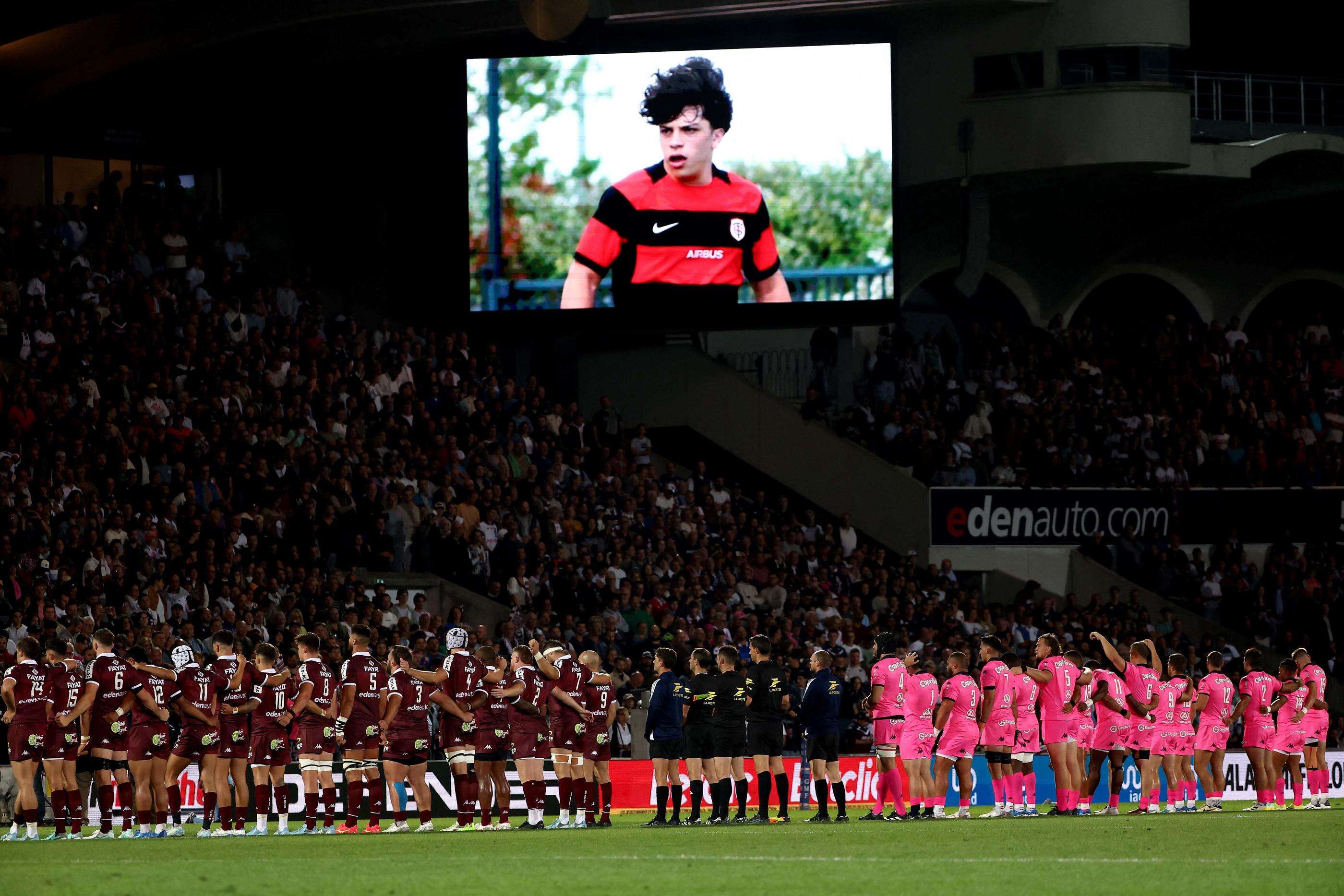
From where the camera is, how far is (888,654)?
2169cm

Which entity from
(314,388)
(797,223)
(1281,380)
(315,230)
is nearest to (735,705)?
(314,388)

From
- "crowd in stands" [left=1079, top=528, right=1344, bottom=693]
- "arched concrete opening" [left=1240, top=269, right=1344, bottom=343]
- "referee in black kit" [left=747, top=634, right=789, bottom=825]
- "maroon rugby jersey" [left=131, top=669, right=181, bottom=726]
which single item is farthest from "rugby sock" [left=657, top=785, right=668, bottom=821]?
"arched concrete opening" [left=1240, top=269, right=1344, bottom=343]

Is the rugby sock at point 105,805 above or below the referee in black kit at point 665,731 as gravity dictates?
below

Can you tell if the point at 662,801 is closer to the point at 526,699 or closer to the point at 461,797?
the point at 526,699

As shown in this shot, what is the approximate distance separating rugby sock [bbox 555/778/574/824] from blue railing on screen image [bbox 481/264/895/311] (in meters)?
14.2

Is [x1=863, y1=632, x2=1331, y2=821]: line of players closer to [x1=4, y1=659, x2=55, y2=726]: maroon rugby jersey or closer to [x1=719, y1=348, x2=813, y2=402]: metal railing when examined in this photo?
[x1=4, y1=659, x2=55, y2=726]: maroon rugby jersey

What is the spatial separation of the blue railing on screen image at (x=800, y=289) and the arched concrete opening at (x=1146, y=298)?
910cm

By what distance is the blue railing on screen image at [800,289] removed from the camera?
110ft

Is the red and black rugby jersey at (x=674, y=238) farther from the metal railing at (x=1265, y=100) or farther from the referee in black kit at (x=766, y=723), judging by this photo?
the referee in black kit at (x=766, y=723)

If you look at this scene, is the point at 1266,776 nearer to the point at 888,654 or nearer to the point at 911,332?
the point at 888,654

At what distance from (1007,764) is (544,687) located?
5.14 m

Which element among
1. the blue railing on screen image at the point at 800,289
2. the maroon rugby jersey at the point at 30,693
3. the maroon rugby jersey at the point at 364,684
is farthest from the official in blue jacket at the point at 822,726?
the blue railing on screen image at the point at 800,289

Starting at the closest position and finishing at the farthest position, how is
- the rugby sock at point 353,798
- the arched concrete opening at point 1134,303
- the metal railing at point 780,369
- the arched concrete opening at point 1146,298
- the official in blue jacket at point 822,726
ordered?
the rugby sock at point 353,798 → the official in blue jacket at point 822,726 → the metal railing at point 780,369 → the arched concrete opening at point 1134,303 → the arched concrete opening at point 1146,298

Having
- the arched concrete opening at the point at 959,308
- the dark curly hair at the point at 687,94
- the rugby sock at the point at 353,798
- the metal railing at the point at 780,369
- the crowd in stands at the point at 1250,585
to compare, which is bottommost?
the rugby sock at the point at 353,798
